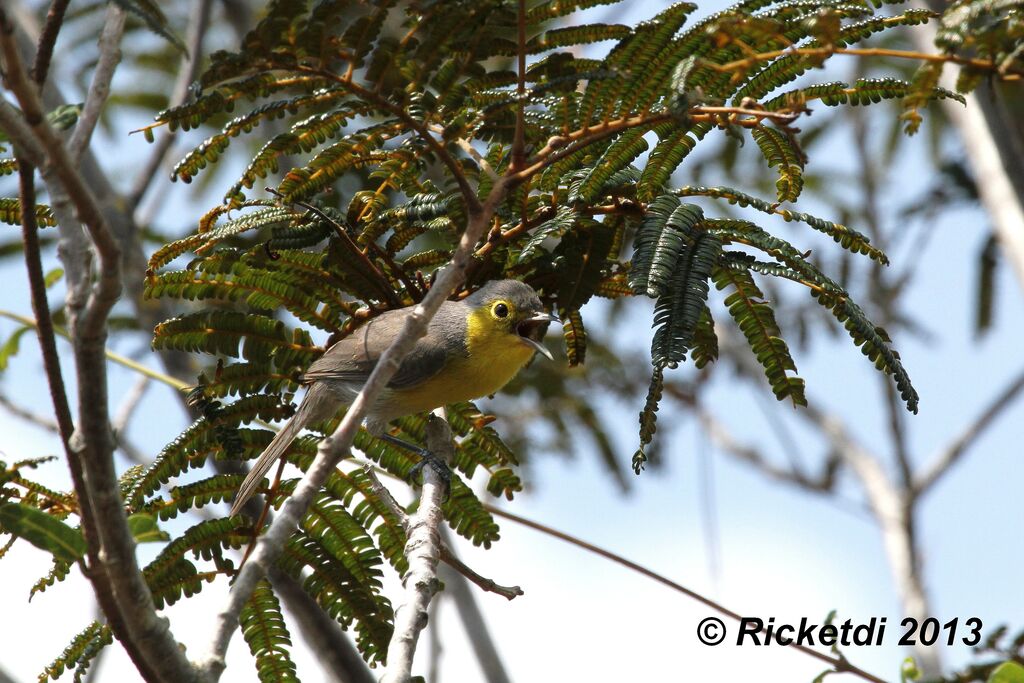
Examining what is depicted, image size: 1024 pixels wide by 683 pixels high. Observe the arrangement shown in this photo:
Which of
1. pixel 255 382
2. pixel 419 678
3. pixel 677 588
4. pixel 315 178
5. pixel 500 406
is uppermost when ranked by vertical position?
pixel 500 406

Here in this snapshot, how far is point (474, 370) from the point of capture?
4383 mm

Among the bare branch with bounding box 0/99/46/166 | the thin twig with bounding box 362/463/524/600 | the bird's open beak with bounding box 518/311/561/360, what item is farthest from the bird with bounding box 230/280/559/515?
the bare branch with bounding box 0/99/46/166

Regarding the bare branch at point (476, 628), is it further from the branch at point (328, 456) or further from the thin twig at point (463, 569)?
the branch at point (328, 456)

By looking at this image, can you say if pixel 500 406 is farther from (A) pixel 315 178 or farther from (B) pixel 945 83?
(A) pixel 315 178

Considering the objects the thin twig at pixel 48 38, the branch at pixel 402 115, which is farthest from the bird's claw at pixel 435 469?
the thin twig at pixel 48 38

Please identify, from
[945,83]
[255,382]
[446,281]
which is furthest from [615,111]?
[945,83]

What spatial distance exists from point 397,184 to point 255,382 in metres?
0.84

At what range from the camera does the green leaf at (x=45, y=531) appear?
6.50 ft

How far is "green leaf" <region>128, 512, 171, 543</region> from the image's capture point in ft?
6.77

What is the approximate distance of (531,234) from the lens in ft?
10.6

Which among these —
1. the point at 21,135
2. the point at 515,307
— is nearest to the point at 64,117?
the point at 21,135

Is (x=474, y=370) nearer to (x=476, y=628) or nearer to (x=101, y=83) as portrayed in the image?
(x=101, y=83)

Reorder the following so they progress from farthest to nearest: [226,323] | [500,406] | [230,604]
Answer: [500,406]
[226,323]
[230,604]

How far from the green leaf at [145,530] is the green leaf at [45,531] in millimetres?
99
